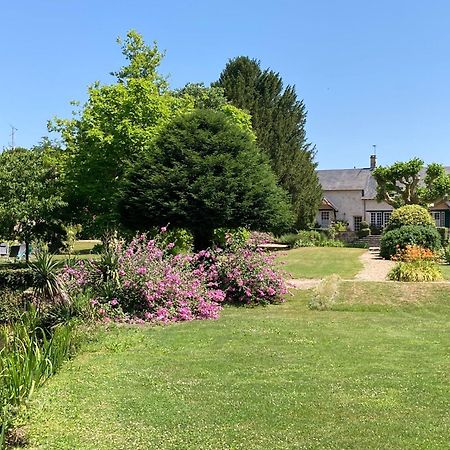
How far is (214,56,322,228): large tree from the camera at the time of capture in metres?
34.3

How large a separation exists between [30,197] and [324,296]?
11.4 meters

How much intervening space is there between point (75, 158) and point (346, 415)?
16.6 metres

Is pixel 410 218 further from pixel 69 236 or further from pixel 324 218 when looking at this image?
pixel 324 218

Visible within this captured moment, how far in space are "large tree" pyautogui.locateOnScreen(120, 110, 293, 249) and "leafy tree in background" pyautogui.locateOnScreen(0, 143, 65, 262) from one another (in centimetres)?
462

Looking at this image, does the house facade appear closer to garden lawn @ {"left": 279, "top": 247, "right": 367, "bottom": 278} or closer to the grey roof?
the grey roof

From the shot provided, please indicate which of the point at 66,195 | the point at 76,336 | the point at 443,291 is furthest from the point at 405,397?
the point at 66,195

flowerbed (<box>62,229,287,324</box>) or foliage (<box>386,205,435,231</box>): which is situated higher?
foliage (<box>386,205,435,231</box>)

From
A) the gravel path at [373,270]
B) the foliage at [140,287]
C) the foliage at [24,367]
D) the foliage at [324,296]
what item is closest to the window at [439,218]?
the gravel path at [373,270]

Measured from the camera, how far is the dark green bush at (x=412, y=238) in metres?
22.8

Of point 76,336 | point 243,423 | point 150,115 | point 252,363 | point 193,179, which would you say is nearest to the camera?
point 243,423

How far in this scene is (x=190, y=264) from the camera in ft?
43.6

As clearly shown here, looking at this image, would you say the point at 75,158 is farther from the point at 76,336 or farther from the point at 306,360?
the point at 306,360

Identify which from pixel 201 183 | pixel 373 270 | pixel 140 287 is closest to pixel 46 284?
pixel 140 287

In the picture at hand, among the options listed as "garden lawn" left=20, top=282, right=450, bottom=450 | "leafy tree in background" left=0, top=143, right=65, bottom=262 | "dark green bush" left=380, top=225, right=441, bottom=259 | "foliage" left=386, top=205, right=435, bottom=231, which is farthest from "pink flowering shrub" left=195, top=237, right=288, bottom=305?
"foliage" left=386, top=205, right=435, bottom=231
